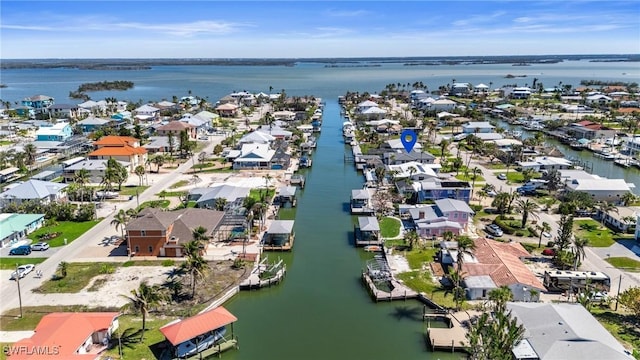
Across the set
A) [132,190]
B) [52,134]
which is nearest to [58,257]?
[132,190]

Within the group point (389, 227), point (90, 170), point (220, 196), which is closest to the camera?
point (389, 227)

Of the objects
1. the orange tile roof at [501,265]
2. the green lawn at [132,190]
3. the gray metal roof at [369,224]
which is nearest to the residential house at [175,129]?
the green lawn at [132,190]

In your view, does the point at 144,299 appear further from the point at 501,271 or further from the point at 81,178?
the point at 81,178

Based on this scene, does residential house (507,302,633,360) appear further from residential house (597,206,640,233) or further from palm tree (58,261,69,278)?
palm tree (58,261,69,278)

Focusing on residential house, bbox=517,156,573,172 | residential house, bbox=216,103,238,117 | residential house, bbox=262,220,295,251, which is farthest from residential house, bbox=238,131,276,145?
residential house, bbox=517,156,573,172

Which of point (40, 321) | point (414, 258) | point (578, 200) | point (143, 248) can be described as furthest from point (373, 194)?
point (40, 321)

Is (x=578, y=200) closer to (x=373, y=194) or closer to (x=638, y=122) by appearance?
(x=373, y=194)
